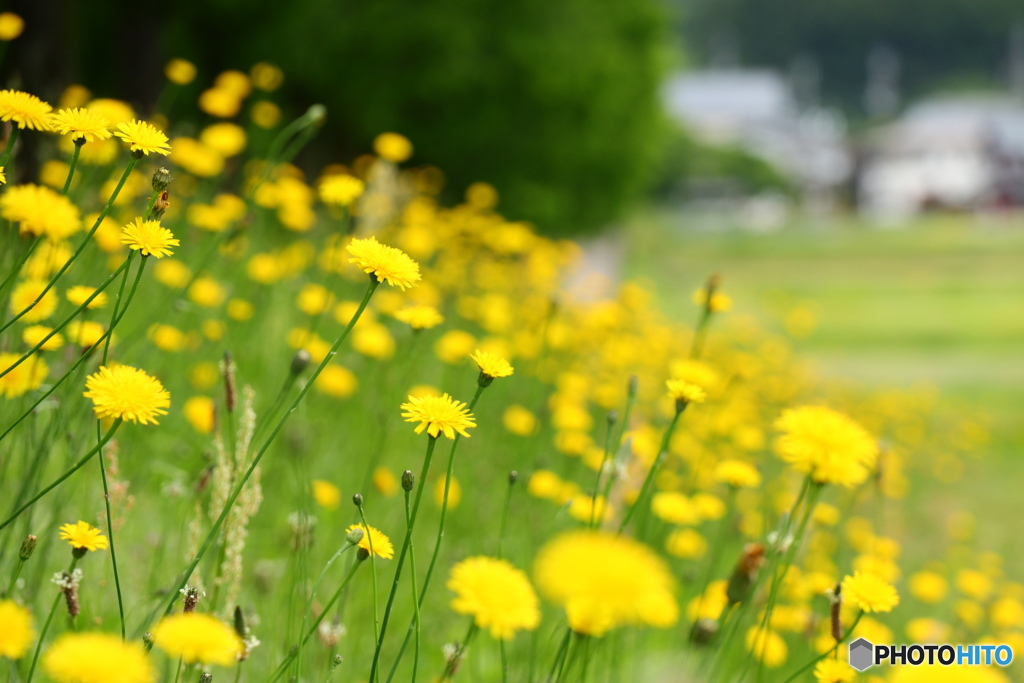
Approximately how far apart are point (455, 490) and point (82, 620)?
841 mm

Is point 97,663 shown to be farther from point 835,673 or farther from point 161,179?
point 835,673

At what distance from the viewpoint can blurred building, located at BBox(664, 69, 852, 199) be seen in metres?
53.7

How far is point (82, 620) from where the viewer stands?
3.34ft

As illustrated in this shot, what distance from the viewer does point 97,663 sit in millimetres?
468

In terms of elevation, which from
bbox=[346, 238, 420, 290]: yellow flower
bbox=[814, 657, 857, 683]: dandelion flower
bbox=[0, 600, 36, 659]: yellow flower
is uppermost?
bbox=[346, 238, 420, 290]: yellow flower

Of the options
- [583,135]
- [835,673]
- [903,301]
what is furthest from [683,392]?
[903,301]

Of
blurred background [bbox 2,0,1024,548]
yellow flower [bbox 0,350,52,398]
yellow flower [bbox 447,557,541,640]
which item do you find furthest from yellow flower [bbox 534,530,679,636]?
blurred background [bbox 2,0,1024,548]

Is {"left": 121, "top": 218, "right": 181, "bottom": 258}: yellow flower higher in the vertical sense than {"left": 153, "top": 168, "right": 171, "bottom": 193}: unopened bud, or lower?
lower

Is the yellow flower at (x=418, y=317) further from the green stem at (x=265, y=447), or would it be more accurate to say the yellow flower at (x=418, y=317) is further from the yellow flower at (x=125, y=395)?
the yellow flower at (x=125, y=395)

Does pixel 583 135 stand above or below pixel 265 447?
above

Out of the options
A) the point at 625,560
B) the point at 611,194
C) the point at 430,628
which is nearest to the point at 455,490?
the point at 430,628

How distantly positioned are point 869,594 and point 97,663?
0.68 meters

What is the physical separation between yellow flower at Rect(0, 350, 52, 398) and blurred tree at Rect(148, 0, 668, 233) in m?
5.29

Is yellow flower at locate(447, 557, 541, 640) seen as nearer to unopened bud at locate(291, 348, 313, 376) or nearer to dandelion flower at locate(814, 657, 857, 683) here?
dandelion flower at locate(814, 657, 857, 683)
